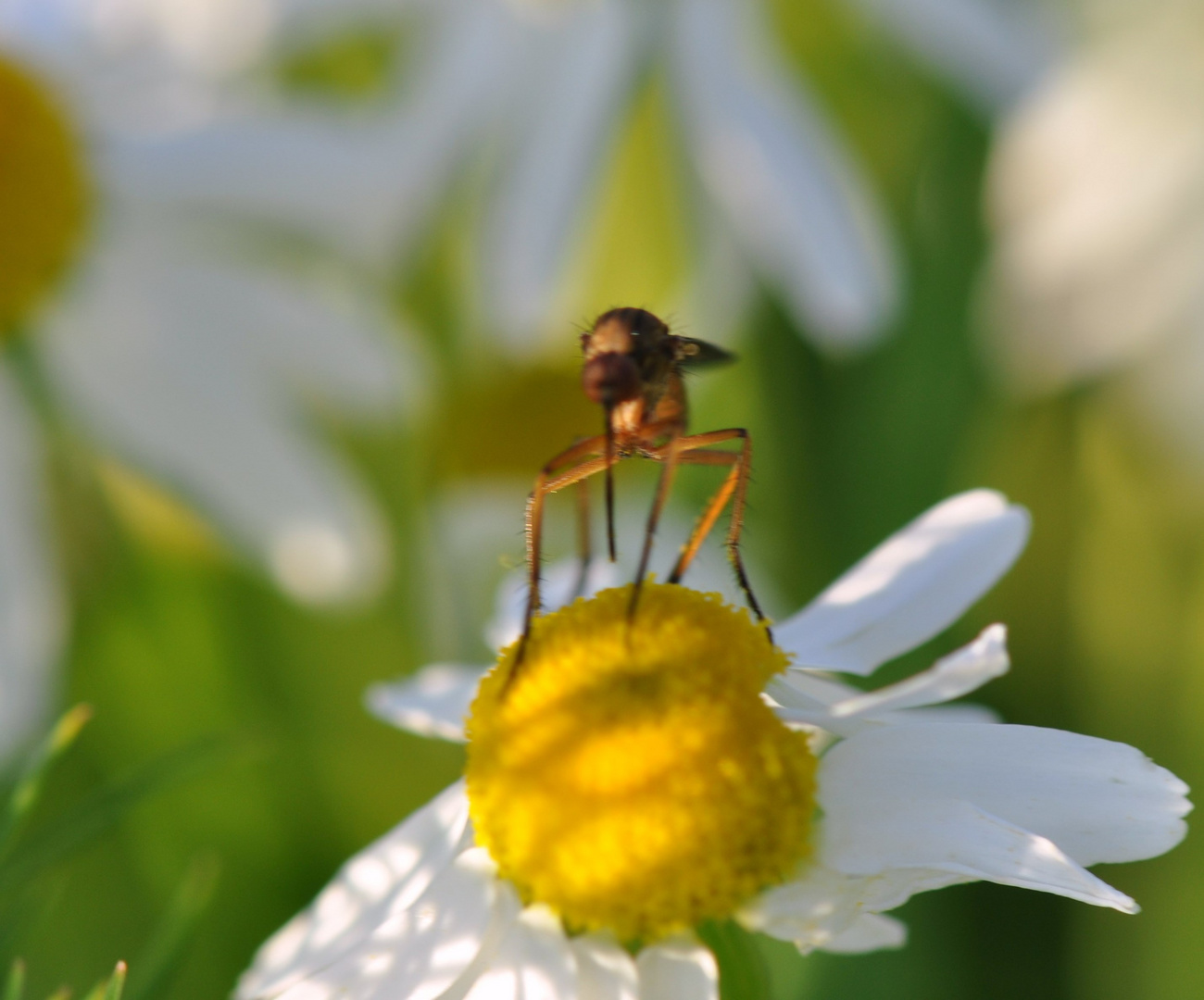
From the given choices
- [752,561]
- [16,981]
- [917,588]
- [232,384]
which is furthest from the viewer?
[232,384]

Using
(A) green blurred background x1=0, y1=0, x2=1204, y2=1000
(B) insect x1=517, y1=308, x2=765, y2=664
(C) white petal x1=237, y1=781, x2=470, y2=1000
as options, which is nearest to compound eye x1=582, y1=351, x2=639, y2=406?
(B) insect x1=517, y1=308, x2=765, y2=664

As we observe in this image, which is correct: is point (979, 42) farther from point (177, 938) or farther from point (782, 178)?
point (177, 938)

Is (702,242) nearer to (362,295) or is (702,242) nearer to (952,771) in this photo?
(362,295)

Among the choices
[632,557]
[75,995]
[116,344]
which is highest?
[116,344]

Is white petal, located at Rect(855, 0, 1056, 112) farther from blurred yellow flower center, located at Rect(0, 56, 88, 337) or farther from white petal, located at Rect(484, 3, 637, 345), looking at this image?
blurred yellow flower center, located at Rect(0, 56, 88, 337)

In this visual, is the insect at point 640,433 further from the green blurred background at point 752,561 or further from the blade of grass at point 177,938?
the green blurred background at point 752,561

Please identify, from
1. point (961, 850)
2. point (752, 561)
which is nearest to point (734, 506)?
point (961, 850)

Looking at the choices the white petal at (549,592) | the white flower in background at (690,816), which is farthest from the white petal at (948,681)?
the white petal at (549,592)

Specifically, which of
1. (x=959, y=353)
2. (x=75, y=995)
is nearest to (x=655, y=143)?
(x=959, y=353)
